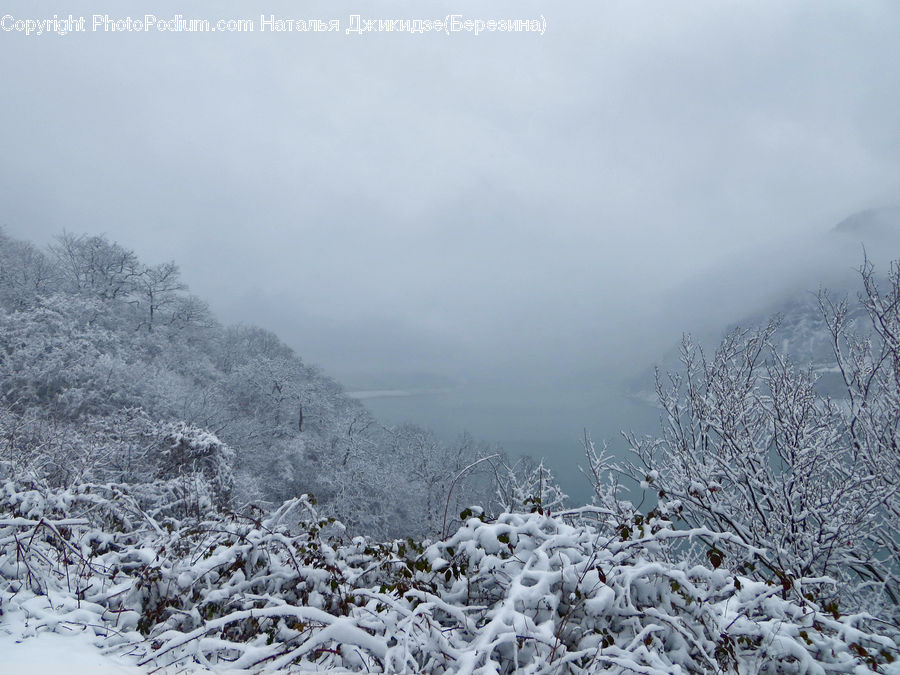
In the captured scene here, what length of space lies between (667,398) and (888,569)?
394 centimetres

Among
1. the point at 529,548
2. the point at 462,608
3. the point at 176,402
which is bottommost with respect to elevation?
the point at 176,402

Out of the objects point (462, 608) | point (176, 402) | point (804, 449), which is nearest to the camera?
point (462, 608)

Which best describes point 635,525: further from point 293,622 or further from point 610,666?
point 293,622

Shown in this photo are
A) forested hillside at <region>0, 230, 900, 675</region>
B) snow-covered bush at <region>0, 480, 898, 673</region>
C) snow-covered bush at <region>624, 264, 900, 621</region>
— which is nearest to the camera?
snow-covered bush at <region>0, 480, 898, 673</region>

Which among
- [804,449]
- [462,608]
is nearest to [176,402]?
[462,608]

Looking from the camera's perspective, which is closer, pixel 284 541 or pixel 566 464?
pixel 284 541

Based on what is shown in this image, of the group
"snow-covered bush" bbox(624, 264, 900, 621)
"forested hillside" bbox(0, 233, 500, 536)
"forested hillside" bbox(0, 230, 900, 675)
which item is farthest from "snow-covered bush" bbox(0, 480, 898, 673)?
"forested hillside" bbox(0, 233, 500, 536)

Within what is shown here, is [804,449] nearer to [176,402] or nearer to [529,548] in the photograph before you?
[529,548]

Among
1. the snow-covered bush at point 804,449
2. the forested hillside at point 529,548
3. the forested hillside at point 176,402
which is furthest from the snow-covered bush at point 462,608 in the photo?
the forested hillside at point 176,402

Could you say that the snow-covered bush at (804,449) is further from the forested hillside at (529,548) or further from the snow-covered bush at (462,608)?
the snow-covered bush at (462,608)

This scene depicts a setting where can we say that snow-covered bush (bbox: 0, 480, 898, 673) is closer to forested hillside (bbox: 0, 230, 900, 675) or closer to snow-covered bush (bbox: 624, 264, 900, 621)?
forested hillside (bbox: 0, 230, 900, 675)

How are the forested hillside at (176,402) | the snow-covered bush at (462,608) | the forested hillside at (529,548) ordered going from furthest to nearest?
the forested hillside at (176,402), the forested hillside at (529,548), the snow-covered bush at (462,608)

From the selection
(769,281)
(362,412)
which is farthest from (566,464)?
(769,281)

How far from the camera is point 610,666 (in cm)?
208
